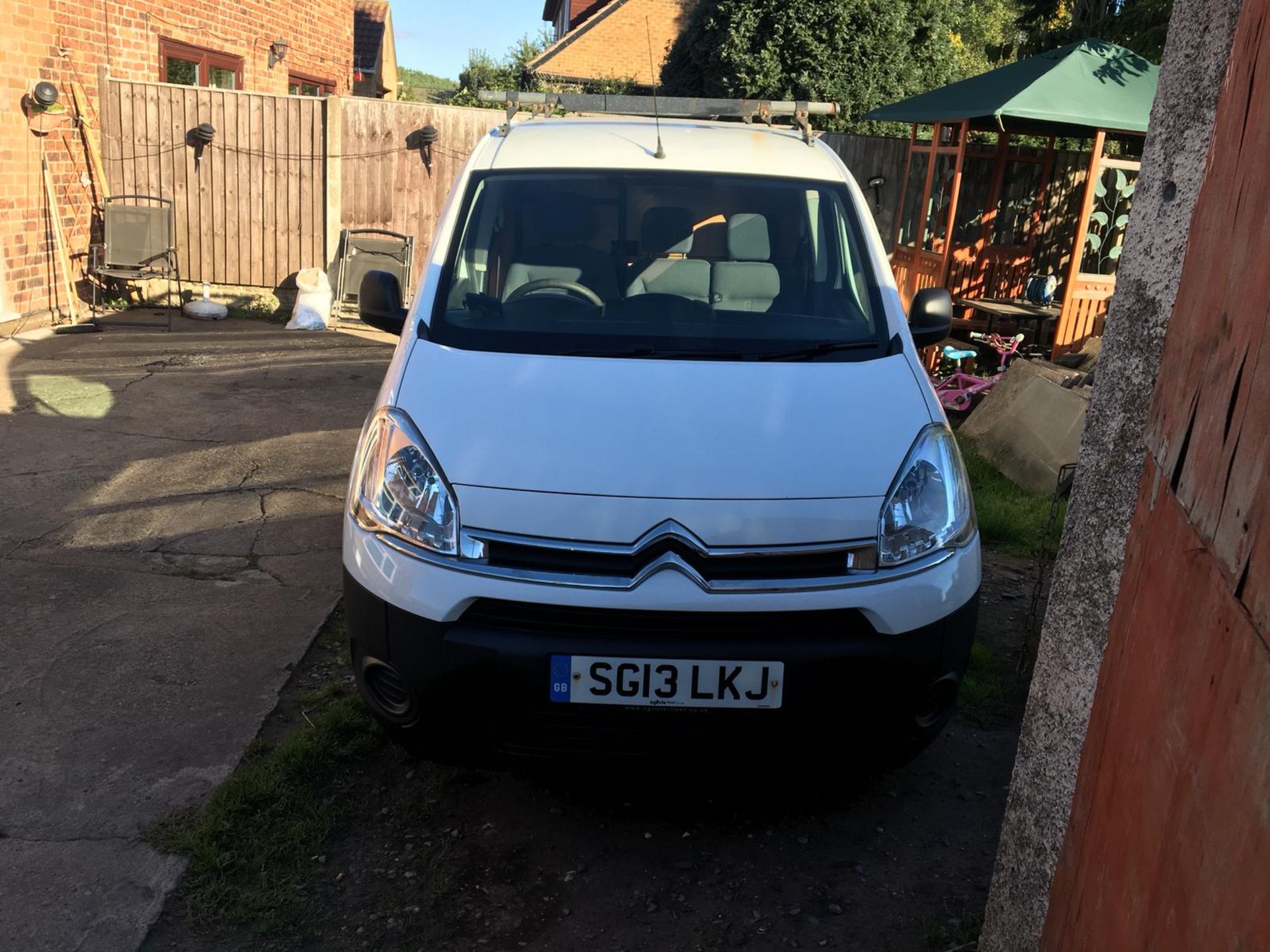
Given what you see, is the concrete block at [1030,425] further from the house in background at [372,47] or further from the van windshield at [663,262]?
the house in background at [372,47]

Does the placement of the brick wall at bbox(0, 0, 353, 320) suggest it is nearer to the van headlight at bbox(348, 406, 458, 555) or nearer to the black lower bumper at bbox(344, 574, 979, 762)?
the van headlight at bbox(348, 406, 458, 555)

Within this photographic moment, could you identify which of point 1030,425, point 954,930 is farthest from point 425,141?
point 954,930

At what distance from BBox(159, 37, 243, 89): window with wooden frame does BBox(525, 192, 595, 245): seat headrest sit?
9.29 m

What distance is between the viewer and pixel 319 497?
234 inches

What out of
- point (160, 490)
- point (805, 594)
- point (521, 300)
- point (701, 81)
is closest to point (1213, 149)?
point (805, 594)

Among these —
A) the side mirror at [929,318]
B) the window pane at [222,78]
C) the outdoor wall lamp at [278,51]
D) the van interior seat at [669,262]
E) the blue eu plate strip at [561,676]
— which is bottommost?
the blue eu plate strip at [561,676]

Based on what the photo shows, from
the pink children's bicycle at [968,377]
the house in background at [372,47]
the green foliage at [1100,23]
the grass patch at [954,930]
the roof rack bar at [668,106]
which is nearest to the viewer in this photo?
the grass patch at [954,930]

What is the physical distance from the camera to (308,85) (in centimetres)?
1628

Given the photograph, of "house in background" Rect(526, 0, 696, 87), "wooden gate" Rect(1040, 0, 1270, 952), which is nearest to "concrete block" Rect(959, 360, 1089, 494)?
"wooden gate" Rect(1040, 0, 1270, 952)

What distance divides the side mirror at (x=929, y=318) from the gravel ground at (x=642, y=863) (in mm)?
1454

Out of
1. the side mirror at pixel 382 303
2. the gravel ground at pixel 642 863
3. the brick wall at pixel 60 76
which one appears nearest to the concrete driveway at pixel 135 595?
the gravel ground at pixel 642 863

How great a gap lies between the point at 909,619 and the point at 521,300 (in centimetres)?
181

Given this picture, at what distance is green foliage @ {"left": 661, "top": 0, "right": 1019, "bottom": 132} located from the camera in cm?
1914

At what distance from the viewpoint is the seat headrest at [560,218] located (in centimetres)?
410
